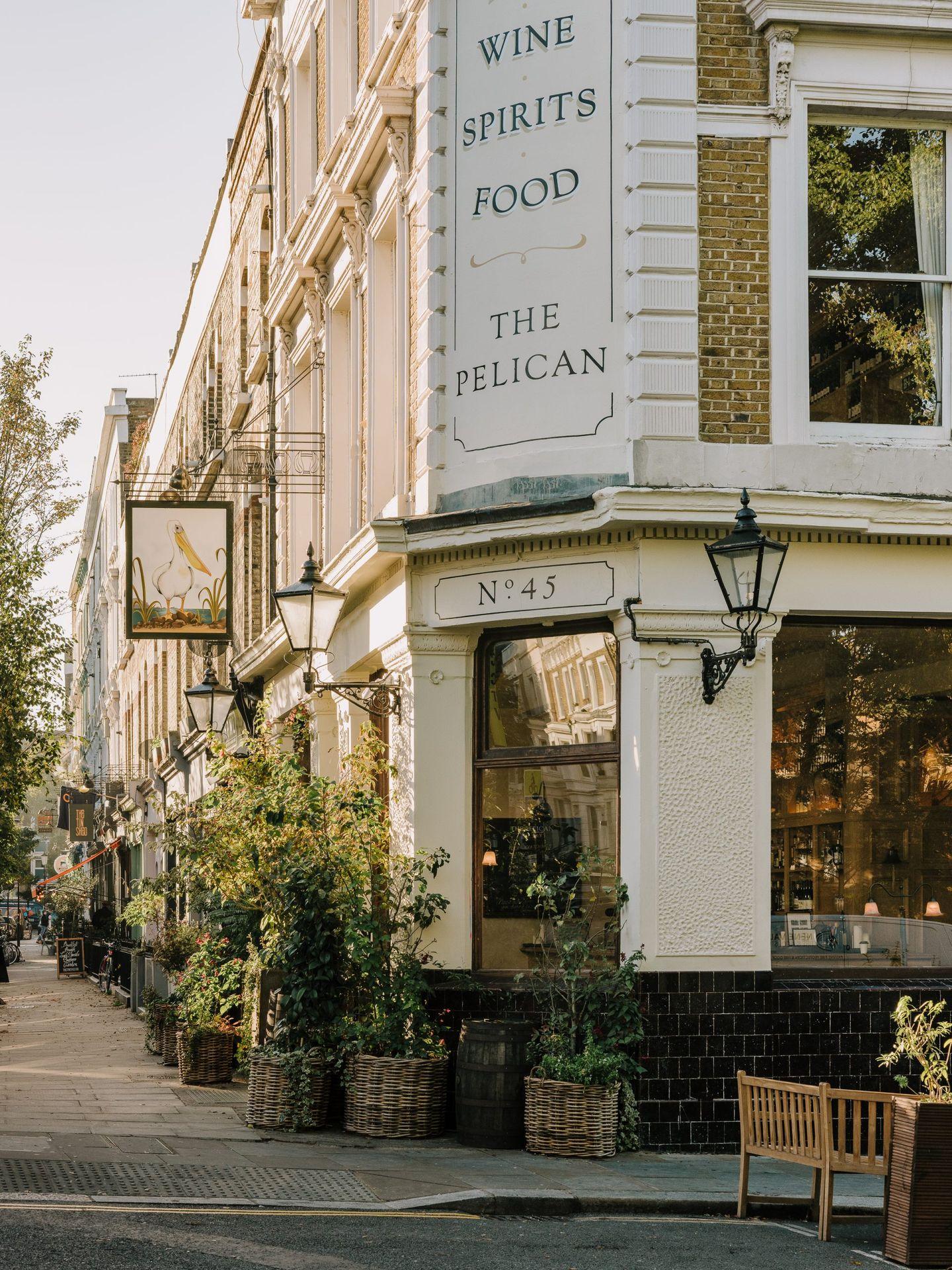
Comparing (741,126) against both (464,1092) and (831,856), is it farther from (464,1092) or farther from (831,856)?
(464,1092)

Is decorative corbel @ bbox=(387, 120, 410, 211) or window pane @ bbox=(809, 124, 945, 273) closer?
window pane @ bbox=(809, 124, 945, 273)

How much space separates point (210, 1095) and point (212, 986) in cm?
130

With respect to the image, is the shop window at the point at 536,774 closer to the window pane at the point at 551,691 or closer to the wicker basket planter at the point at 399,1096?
the window pane at the point at 551,691

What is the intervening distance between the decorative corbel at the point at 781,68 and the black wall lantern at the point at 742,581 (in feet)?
9.93

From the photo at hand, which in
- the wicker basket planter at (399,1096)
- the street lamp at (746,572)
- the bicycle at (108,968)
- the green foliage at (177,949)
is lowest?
the bicycle at (108,968)

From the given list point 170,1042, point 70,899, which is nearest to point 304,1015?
point 170,1042

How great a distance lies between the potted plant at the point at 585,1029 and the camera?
11.5 m

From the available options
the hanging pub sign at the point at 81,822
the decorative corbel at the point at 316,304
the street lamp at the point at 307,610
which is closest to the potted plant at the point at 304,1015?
the street lamp at the point at 307,610

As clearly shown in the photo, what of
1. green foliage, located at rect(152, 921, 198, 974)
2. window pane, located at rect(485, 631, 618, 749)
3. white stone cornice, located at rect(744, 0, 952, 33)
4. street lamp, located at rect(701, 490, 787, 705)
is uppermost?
white stone cornice, located at rect(744, 0, 952, 33)

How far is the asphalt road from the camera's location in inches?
324

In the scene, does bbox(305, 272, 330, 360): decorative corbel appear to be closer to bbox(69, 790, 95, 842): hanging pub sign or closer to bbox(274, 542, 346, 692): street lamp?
bbox(274, 542, 346, 692): street lamp

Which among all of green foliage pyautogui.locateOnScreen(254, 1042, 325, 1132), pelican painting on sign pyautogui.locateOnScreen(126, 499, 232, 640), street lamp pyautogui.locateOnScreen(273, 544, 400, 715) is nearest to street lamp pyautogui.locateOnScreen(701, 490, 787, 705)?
street lamp pyautogui.locateOnScreen(273, 544, 400, 715)

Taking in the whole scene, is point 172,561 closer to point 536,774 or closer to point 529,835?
point 536,774

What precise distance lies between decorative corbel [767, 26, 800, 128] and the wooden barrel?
693 cm
